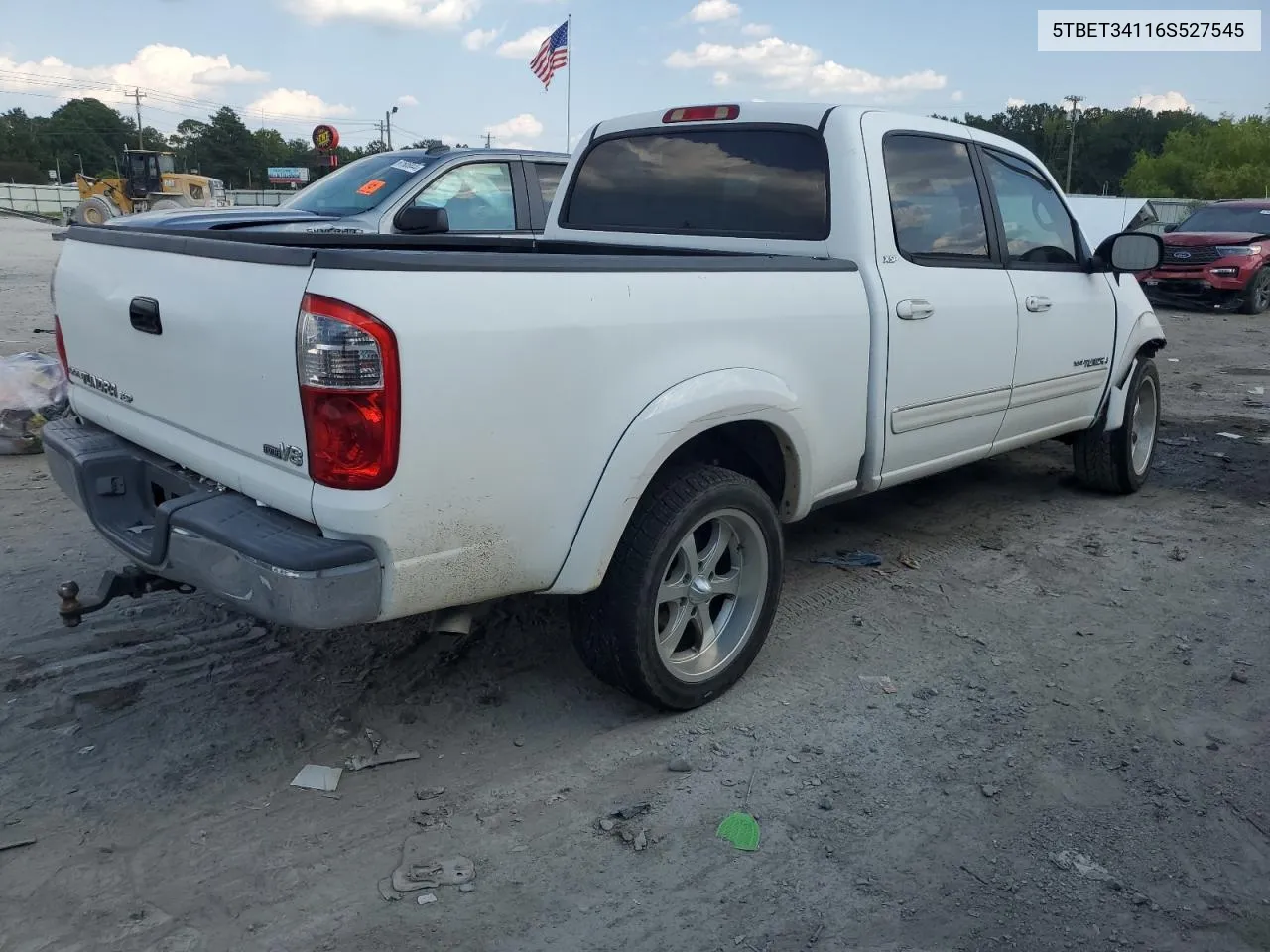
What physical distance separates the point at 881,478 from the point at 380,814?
88.7 inches

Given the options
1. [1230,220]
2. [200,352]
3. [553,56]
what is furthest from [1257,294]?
[200,352]

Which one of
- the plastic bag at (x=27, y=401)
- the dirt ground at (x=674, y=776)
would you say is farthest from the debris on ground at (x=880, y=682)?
the plastic bag at (x=27, y=401)

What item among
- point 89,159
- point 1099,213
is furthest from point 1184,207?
point 89,159

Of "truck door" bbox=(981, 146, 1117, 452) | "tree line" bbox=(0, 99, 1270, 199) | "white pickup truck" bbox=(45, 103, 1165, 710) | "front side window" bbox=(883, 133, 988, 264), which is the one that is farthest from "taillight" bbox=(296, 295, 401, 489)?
"tree line" bbox=(0, 99, 1270, 199)

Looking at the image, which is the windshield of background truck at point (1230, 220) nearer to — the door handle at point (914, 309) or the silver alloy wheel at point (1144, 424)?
the silver alloy wheel at point (1144, 424)

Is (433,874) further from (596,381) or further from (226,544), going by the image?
(596,381)

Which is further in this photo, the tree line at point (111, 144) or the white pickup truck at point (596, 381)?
the tree line at point (111, 144)

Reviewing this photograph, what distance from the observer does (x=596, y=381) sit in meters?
2.85

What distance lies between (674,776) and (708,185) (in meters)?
2.46

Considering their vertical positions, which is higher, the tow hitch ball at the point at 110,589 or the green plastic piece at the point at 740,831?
the tow hitch ball at the point at 110,589

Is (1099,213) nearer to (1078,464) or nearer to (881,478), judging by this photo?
(1078,464)

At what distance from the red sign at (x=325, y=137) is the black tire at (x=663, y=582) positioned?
14.9m

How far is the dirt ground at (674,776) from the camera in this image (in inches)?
98.8

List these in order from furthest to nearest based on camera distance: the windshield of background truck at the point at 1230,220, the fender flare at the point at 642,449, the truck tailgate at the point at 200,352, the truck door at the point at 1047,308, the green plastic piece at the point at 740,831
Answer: the windshield of background truck at the point at 1230,220 → the truck door at the point at 1047,308 → the fender flare at the point at 642,449 → the green plastic piece at the point at 740,831 → the truck tailgate at the point at 200,352
